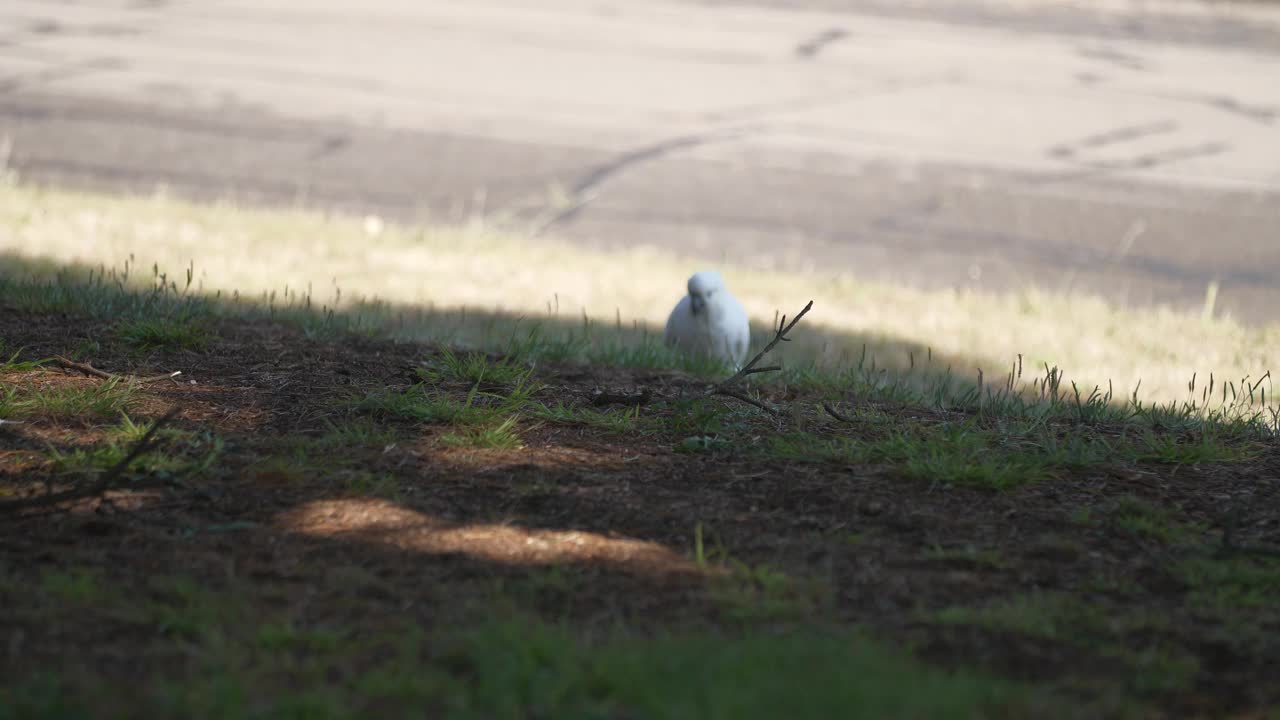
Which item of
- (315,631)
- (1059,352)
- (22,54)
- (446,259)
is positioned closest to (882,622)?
(315,631)

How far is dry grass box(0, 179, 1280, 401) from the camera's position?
21.5ft

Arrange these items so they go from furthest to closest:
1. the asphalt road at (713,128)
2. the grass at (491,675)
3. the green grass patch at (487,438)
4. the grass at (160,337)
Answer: the asphalt road at (713,128) < the grass at (160,337) < the green grass patch at (487,438) < the grass at (491,675)

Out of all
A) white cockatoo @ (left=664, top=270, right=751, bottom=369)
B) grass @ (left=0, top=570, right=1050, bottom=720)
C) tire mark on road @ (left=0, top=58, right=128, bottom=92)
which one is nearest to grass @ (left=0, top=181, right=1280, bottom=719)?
grass @ (left=0, top=570, right=1050, bottom=720)

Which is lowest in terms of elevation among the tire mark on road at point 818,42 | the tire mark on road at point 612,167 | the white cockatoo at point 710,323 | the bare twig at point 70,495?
the bare twig at point 70,495

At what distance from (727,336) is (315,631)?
312cm

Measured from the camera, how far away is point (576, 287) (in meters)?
7.43

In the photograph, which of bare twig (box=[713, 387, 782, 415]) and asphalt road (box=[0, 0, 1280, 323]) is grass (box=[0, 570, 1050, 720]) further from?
asphalt road (box=[0, 0, 1280, 323])

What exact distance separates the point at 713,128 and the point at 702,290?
6462 mm

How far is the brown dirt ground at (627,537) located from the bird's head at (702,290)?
1.54 m

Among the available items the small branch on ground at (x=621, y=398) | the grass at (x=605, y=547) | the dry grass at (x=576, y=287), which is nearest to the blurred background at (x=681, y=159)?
the dry grass at (x=576, y=287)

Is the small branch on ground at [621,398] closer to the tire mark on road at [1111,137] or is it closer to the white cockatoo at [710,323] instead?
the white cockatoo at [710,323]

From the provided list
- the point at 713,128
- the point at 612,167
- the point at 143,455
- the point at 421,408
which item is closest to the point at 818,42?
the point at 713,128

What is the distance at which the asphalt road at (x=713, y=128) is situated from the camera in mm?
9320

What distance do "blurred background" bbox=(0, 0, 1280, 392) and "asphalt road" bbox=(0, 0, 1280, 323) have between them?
38 mm
